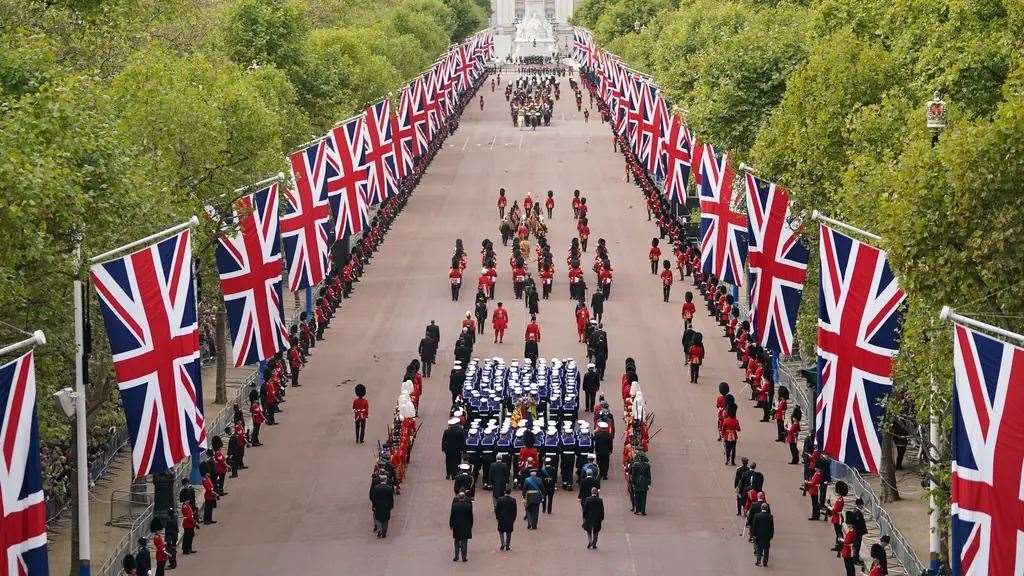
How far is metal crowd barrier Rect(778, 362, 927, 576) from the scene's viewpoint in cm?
2788

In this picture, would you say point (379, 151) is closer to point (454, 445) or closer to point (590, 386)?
point (590, 386)

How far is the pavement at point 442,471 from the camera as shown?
95.7 feet

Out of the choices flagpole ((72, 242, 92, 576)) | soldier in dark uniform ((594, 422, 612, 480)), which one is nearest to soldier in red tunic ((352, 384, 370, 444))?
soldier in dark uniform ((594, 422, 612, 480))

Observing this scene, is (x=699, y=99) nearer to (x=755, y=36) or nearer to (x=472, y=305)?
(x=755, y=36)

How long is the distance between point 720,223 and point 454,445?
39.7 ft

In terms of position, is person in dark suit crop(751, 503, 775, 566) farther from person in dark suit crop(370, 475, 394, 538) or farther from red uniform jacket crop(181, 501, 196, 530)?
red uniform jacket crop(181, 501, 196, 530)

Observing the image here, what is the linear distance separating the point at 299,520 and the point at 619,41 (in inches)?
3156

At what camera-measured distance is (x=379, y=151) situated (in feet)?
187

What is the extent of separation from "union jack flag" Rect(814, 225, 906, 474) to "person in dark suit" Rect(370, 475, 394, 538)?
7473 mm

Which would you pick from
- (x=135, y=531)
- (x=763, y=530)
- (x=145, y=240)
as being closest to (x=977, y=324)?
(x=763, y=530)

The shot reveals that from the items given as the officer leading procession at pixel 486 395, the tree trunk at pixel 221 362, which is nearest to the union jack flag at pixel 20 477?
the officer leading procession at pixel 486 395

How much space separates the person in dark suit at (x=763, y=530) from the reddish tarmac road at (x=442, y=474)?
1.08ft

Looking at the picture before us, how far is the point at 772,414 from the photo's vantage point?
38.9m

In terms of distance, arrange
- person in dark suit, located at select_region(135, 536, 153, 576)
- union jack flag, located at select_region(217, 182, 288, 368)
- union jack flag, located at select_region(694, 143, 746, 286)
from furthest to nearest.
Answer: union jack flag, located at select_region(694, 143, 746, 286)
union jack flag, located at select_region(217, 182, 288, 368)
person in dark suit, located at select_region(135, 536, 153, 576)
